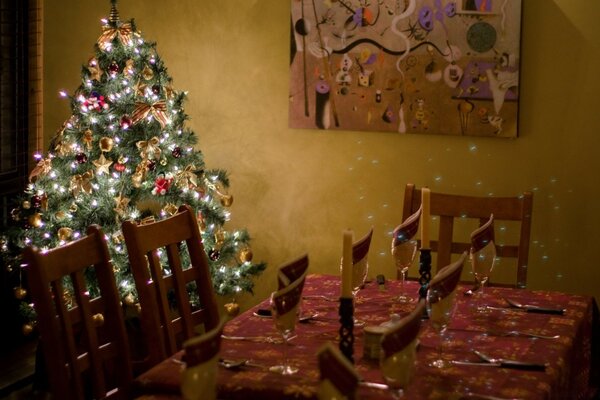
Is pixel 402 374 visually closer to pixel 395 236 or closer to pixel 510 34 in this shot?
pixel 395 236

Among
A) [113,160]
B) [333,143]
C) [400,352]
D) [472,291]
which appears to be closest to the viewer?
[400,352]

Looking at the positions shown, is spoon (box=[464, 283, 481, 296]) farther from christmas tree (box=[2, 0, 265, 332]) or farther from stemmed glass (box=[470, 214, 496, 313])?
christmas tree (box=[2, 0, 265, 332])

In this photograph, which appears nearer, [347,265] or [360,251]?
[347,265]

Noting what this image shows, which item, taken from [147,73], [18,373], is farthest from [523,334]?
[18,373]

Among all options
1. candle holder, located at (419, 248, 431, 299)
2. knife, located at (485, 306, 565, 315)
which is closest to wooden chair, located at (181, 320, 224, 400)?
candle holder, located at (419, 248, 431, 299)

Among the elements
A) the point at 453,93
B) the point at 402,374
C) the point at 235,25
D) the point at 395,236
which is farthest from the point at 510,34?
the point at 402,374

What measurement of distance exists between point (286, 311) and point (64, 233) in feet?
6.87

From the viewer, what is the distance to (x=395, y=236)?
271 centimetres

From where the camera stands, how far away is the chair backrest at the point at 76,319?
212 centimetres

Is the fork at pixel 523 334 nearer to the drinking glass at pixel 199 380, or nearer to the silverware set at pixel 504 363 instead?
the silverware set at pixel 504 363

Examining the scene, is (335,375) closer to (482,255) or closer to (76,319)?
(76,319)

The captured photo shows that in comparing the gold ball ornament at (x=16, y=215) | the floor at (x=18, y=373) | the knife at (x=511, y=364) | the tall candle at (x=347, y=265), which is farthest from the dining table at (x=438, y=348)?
the floor at (x=18, y=373)

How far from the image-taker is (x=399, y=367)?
1.70m

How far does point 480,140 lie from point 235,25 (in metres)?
1.35
